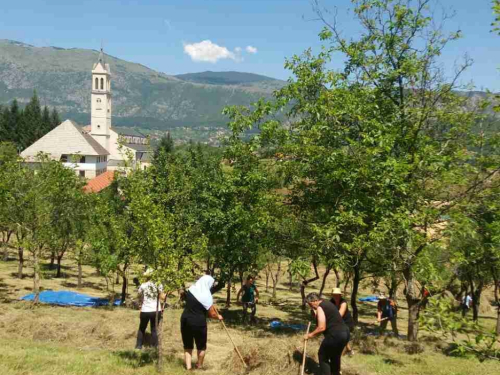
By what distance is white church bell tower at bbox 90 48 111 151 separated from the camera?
12662 cm

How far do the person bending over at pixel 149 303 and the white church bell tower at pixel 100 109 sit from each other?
120m

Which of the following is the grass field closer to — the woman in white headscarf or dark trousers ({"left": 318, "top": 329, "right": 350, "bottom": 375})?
the woman in white headscarf

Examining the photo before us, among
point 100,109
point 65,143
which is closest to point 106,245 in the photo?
point 65,143

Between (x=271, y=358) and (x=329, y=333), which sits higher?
(x=329, y=333)

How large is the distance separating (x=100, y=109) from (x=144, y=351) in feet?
410

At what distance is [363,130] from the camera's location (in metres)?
13.1

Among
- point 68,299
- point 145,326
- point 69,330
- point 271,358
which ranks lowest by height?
point 68,299

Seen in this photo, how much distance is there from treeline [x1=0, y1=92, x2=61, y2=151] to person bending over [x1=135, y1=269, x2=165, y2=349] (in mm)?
94599

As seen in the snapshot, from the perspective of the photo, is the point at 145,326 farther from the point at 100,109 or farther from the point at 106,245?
the point at 100,109

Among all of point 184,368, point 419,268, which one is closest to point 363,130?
point 419,268

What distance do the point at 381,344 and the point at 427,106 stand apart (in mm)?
7067

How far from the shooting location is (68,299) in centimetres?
2145

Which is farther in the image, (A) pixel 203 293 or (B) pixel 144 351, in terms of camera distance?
(B) pixel 144 351

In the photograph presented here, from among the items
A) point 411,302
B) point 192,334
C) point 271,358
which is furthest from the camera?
point 411,302
